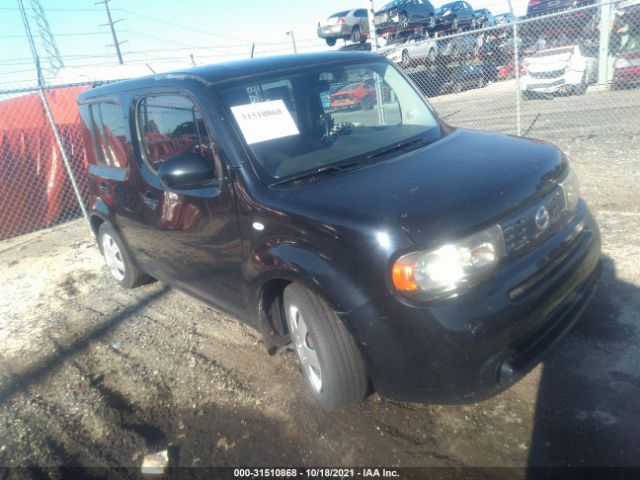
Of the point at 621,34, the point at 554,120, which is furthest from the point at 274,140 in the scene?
the point at 621,34

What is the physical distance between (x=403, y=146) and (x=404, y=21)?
15.4m

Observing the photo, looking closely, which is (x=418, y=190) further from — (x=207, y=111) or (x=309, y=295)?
(x=207, y=111)

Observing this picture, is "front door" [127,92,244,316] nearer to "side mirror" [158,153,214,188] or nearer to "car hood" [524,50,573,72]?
"side mirror" [158,153,214,188]

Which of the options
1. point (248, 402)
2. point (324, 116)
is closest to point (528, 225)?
point (324, 116)

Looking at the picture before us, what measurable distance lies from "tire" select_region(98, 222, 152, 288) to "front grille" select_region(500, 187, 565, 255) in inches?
138

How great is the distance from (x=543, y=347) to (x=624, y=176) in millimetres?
4706

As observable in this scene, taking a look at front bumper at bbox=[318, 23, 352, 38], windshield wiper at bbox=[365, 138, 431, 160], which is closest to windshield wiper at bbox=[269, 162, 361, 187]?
windshield wiper at bbox=[365, 138, 431, 160]

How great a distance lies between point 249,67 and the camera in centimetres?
320

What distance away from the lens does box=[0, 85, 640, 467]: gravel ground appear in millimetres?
2451

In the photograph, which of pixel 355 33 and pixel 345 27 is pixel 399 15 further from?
pixel 345 27

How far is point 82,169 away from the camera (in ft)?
27.3

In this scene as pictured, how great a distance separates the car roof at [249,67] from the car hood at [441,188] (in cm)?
99

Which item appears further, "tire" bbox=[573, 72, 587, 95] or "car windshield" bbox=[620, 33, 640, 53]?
"tire" bbox=[573, 72, 587, 95]

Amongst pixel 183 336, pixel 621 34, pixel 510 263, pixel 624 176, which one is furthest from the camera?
pixel 621 34
